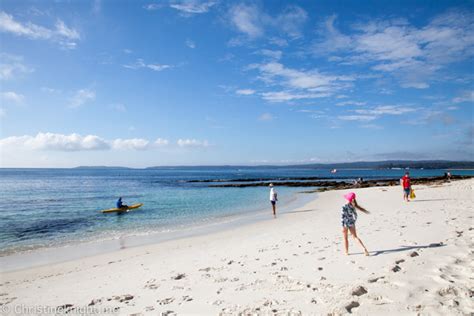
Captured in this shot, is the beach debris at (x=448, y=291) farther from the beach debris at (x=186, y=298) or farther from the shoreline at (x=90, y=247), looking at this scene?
the shoreline at (x=90, y=247)

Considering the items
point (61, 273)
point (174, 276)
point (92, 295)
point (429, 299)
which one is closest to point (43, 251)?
point (61, 273)

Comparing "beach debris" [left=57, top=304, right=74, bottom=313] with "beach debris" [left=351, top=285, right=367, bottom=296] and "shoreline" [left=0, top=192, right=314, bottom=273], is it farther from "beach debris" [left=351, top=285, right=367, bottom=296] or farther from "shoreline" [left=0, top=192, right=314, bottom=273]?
"beach debris" [left=351, top=285, right=367, bottom=296]

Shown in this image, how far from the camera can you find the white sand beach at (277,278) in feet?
15.3

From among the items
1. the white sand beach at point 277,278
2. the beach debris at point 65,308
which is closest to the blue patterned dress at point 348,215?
the white sand beach at point 277,278

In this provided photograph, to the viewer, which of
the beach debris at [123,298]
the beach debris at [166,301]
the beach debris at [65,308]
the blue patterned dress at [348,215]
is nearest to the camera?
the beach debris at [166,301]

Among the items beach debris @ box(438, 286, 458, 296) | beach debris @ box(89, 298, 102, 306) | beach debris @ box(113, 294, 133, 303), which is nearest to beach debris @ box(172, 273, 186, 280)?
beach debris @ box(113, 294, 133, 303)

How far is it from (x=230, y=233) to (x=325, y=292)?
27.6 ft

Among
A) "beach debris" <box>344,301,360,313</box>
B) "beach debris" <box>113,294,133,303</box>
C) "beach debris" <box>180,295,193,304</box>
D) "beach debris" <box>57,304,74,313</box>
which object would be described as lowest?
"beach debris" <box>57,304,74,313</box>

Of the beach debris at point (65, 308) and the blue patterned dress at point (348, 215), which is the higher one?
the blue patterned dress at point (348, 215)

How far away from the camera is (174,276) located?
22.2 feet

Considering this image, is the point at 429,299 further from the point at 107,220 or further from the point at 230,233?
the point at 107,220

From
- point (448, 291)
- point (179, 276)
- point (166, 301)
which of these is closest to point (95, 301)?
point (166, 301)

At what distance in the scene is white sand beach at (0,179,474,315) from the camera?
4664 millimetres

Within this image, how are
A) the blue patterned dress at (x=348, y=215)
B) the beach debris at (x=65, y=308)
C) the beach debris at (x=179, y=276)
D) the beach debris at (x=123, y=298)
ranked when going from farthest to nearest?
the blue patterned dress at (x=348, y=215)
the beach debris at (x=179, y=276)
the beach debris at (x=123, y=298)
the beach debris at (x=65, y=308)
